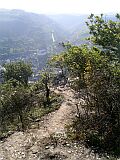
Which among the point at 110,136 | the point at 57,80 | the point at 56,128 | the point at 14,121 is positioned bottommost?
the point at 57,80

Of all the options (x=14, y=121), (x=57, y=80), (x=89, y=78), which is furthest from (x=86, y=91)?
(x=57, y=80)

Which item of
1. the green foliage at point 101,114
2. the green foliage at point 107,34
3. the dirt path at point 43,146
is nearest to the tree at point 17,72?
the green foliage at point 107,34

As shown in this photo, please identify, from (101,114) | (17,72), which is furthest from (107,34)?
(17,72)

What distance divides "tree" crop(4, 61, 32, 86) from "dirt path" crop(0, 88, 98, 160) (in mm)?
52202

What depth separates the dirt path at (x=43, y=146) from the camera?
17.8 meters

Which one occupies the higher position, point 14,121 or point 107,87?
point 107,87

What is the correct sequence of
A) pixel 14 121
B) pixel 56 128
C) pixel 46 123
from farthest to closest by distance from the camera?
pixel 14 121 < pixel 46 123 < pixel 56 128

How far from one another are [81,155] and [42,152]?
2309mm

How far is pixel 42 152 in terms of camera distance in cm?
1852

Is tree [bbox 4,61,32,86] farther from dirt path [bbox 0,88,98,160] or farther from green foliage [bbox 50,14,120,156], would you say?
green foliage [bbox 50,14,120,156]

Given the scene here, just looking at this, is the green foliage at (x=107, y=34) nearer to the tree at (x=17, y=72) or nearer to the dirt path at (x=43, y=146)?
the dirt path at (x=43, y=146)

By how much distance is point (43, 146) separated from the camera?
760 inches

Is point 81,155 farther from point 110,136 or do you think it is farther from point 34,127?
point 34,127

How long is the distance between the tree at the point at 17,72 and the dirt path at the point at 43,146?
171 ft
